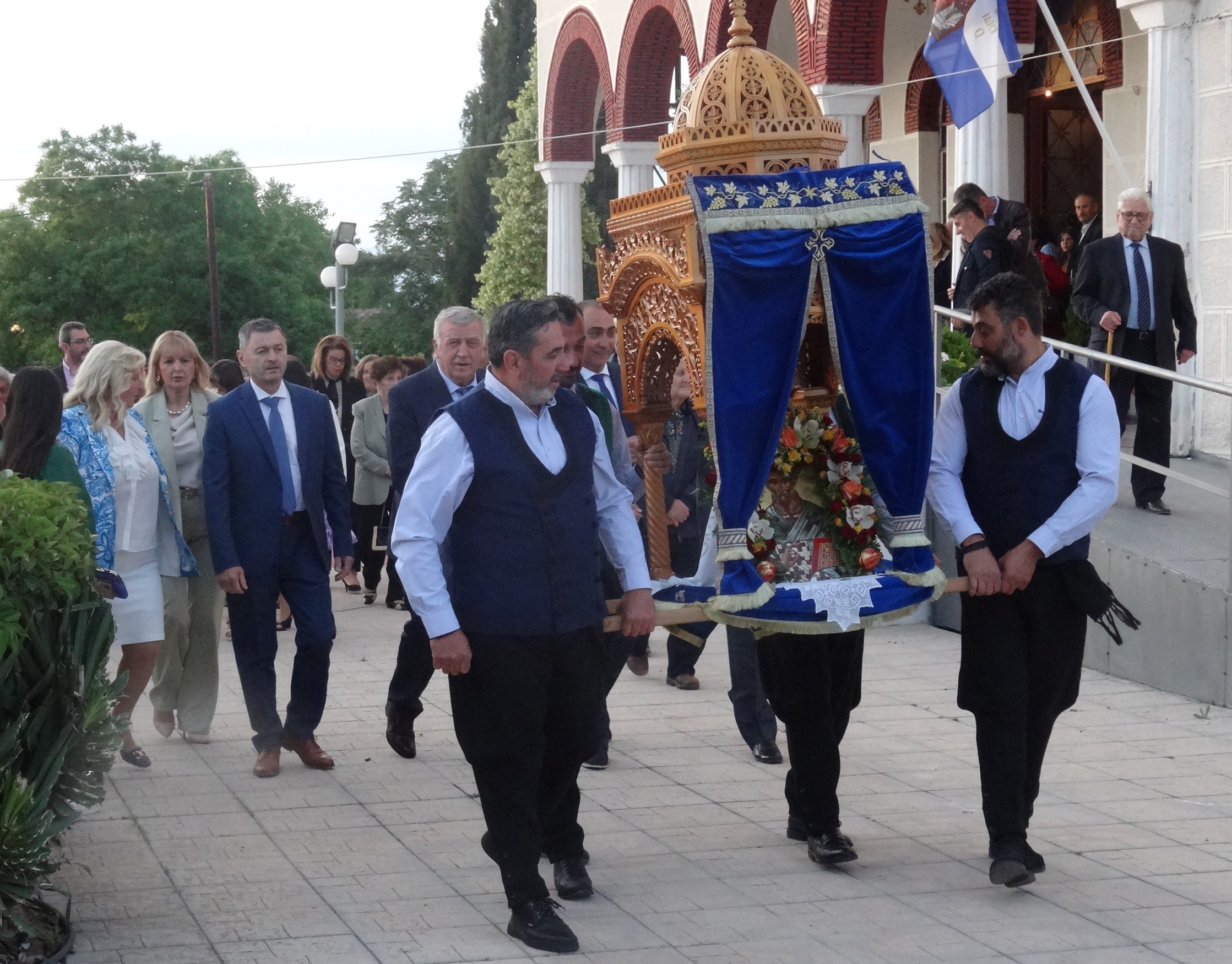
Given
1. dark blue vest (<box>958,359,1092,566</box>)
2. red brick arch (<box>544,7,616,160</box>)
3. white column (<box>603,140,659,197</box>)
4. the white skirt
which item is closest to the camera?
dark blue vest (<box>958,359,1092,566</box>)

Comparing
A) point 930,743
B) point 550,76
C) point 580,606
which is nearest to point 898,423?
point 580,606

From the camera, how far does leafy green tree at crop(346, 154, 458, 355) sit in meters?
64.9

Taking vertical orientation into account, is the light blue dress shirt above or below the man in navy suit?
above

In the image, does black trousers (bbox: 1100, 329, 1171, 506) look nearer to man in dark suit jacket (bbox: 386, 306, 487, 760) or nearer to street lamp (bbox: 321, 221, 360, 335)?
man in dark suit jacket (bbox: 386, 306, 487, 760)

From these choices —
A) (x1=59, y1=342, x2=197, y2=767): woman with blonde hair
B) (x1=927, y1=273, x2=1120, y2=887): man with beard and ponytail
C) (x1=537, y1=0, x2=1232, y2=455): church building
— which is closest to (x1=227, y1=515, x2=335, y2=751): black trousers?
(x1=59, y1=342, x2=197, y2=767): woman with blonde hair

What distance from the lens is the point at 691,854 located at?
19.0ft

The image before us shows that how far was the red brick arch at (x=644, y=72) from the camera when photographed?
776 inches

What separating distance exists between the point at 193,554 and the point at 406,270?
197 ft

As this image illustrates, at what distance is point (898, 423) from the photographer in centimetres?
550

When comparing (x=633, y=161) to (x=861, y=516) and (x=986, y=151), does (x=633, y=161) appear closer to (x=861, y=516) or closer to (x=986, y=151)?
(x=986, y=151)

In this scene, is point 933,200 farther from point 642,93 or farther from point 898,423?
point 898,423

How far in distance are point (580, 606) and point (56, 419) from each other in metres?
2.49

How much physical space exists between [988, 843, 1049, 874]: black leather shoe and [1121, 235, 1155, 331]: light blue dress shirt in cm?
518

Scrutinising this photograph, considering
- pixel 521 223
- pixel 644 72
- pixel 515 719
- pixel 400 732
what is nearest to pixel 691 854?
pixel 515 719
